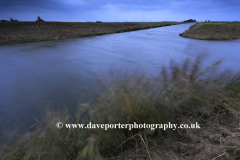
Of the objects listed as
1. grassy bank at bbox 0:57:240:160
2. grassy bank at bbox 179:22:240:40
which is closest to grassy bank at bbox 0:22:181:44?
grassy bank at bbox 179:22:240:40

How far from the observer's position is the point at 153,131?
1.33 m

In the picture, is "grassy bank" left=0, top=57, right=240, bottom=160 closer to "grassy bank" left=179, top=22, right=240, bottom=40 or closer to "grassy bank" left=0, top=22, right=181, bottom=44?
"grassy bank" left=179, top=22, right=240, bottom=40

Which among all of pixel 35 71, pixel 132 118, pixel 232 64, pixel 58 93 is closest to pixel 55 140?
pixel 132 118

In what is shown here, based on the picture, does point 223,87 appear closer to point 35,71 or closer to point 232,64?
point 232,64

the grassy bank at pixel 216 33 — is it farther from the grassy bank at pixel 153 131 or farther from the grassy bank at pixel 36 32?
the grassy bank at pixel 153 131

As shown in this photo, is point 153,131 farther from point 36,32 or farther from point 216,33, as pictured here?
point 36,32

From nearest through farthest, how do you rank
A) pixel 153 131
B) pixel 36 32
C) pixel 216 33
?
pixel 153 131 → pixel 216 33 → pixel 36 32

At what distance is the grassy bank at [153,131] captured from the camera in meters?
1.12

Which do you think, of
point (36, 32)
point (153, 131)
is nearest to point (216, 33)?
point (153, 131)

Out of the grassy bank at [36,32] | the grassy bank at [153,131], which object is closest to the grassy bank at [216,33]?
the grassy bank at [36,32]

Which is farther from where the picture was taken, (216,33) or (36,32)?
(36,32)

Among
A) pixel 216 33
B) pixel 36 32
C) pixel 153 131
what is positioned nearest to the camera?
pixel 153 131

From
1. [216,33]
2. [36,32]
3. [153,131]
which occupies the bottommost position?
[153,131]

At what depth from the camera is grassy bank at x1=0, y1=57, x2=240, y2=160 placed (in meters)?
1.12
